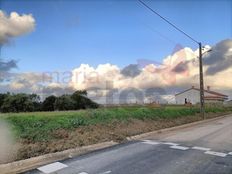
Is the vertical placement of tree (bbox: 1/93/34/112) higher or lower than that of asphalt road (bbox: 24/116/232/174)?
higher

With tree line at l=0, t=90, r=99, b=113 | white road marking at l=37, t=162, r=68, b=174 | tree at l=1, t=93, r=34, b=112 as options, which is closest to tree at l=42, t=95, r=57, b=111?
tree line at l=0, t=90, r=99, b=113

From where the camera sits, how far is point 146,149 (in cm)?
1229

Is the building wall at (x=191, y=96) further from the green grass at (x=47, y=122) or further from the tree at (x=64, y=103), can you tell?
the green grass at (x=47, y=122)

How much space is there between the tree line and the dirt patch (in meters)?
28.8

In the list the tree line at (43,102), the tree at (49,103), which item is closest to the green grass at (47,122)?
the tree line at (43,102)

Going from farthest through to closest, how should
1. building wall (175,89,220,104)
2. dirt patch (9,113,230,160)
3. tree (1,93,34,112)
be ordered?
building wall (175,89,220,104) < tree (1,93,34,112) < dirt patch (9,113,230,160)

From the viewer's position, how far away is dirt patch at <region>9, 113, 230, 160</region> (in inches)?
436

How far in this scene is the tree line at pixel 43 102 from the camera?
48869mm

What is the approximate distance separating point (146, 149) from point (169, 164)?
264 cm

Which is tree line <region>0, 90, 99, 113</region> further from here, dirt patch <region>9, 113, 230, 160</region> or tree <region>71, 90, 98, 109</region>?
dirt patch <region>9, 113, 230, 160</region>

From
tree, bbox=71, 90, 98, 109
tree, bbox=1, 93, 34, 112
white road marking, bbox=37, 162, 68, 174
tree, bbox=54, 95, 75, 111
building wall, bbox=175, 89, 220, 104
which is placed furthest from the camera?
building wall, bbox=175, 89, 220, 104

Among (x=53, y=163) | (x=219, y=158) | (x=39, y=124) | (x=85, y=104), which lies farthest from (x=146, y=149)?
(x=85, y=104)

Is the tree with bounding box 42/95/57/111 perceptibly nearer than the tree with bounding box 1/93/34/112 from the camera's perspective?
No

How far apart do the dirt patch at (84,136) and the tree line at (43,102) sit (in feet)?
94.5
